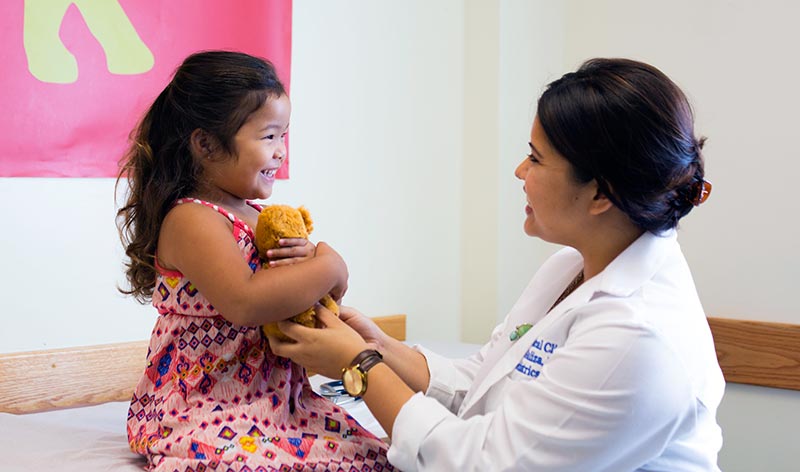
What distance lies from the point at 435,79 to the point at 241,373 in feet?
6.18

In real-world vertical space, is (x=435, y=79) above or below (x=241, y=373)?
above

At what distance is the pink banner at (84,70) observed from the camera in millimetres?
1916

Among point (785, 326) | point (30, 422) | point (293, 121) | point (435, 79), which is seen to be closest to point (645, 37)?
point (435, 79)

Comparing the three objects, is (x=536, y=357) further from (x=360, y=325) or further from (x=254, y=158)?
(x=254, y=158)

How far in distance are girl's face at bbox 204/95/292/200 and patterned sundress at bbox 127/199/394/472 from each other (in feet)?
0.22

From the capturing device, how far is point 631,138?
46.8 inches

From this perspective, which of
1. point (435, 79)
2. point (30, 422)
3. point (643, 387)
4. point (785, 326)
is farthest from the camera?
point (435, 79)

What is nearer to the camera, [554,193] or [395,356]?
[554,193]

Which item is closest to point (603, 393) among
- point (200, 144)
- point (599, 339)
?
point (599, 339)

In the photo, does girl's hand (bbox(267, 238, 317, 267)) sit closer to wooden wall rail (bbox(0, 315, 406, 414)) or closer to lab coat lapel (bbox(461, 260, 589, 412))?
lab coat lapel (bbox(461, 260, 589, 412))

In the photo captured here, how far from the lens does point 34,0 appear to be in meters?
1.92

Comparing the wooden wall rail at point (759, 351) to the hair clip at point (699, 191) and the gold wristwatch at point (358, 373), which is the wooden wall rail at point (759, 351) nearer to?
the hair clip at point (699, 191)

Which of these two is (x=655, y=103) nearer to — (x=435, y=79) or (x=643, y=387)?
(x=643, y=387)

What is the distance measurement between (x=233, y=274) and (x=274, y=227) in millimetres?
106
